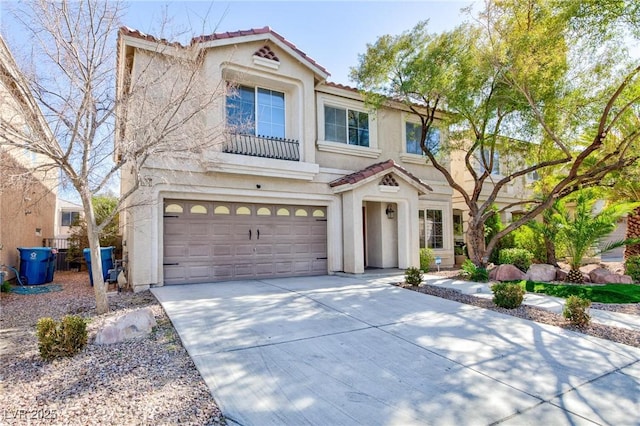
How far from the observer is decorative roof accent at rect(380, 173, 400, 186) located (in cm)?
1256

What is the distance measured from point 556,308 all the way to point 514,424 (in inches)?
223

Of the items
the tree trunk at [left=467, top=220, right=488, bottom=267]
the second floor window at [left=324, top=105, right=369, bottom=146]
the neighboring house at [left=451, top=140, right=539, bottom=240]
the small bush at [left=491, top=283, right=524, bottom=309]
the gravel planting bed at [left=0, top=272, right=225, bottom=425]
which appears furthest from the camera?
the neighboring house at [left=451, top=140, right=539, bottom=240]

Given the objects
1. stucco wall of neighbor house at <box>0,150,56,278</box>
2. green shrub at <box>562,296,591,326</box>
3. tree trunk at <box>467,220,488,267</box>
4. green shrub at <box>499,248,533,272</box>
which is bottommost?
green shrub at <box>562,296,591,326</box>

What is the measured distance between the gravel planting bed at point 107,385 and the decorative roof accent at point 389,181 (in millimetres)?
8669

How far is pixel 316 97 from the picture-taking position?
41.1ft

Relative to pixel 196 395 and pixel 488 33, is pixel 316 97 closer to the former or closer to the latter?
pixel 488 33

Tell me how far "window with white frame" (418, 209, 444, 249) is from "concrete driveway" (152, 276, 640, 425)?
7677 millimetres

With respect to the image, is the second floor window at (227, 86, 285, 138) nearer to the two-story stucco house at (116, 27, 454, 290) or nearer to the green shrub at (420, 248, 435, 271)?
the two-story stucco house at (116, 27, 454, 290)

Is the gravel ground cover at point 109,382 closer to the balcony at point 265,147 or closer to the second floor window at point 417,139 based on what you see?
the balcony at point 265,147

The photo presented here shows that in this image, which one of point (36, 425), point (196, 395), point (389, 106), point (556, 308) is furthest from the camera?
point (389, 106)

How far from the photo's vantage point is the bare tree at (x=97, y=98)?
19.7 feet

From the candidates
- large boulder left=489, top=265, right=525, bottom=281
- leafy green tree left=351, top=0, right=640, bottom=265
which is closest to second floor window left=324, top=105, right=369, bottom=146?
leafy green tree left=351, top=0, right=640, bottom=265

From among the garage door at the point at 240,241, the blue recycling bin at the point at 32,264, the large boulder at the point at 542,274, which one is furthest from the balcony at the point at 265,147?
the large boulder at the point at 542,274

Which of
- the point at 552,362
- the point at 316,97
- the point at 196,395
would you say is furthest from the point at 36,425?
the point at 316,97
